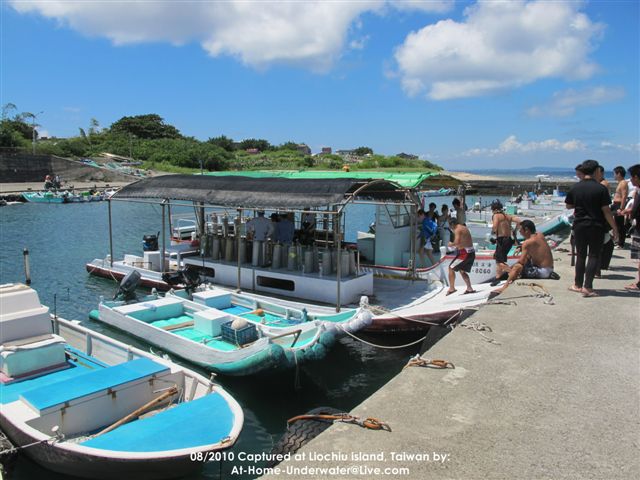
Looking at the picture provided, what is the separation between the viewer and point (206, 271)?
1534 cm

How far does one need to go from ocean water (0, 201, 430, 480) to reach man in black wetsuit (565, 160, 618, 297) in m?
4.84

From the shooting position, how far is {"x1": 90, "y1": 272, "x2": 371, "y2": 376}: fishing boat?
9.75 metres

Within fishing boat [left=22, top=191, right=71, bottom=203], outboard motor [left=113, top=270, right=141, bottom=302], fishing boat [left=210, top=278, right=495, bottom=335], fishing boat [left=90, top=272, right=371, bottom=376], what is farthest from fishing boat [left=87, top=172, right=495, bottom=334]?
fishing boat [left=22, top=191, right=71, bottom=203]

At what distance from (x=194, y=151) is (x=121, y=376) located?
8561cm

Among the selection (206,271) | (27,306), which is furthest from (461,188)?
(27,306)

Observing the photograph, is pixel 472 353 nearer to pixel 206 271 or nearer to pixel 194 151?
pixel 206 271

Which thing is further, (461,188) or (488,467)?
(461,188)

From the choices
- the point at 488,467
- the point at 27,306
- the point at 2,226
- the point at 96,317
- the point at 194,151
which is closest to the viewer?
the point at 488,467

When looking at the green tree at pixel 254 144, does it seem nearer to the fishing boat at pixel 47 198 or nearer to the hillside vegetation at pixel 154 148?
the hillside vegetation at pixel 154 148

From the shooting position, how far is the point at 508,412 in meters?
4.40

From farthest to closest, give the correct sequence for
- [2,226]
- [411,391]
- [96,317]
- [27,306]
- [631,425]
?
1. [2,226]
2. [96,317]
3. [27,306]
4. [411,391]
5. [631,425]

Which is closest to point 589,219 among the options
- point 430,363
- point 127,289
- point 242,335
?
point 430,363

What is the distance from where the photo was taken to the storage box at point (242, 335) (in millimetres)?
10594

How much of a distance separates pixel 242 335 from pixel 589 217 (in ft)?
22.0
